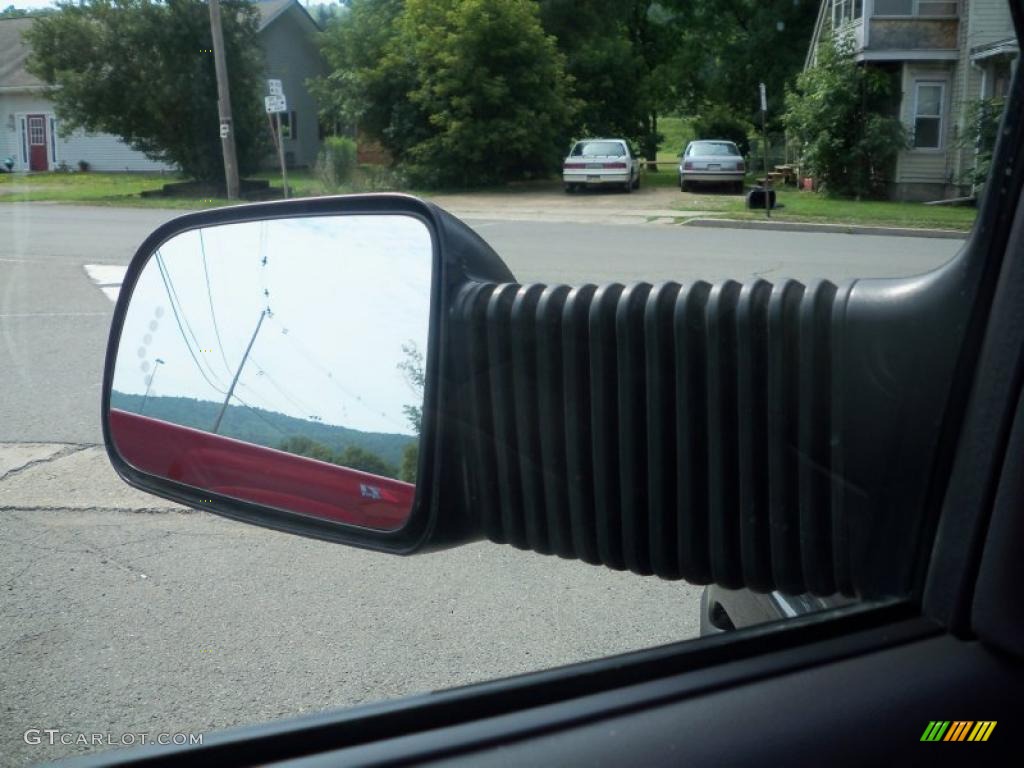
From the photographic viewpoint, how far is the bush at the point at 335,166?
19.3 meters

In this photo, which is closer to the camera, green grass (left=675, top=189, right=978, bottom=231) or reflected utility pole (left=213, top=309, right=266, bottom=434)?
green grass (left=675, top=189, right=978, bottom=231)

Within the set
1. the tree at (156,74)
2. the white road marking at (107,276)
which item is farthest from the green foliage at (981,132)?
the tree at (156,74)

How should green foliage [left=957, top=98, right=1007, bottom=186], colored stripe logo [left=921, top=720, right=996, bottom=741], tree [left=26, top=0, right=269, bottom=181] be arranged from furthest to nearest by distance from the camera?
tree [left=26, top=0, right=269, bottom=181], green foliage [left=957, top=98, right=1007, bottom=186], colored stripe logo [left=921, top=720, right=996, bottom=741]

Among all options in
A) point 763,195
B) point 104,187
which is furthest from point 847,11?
point 104,187

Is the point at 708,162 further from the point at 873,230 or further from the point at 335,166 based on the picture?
the point at 873,230

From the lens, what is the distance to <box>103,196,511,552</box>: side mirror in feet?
6.05

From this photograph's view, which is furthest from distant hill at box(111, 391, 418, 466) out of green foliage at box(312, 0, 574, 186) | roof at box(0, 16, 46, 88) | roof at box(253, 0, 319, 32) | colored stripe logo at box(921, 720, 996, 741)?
roof at box(0, 16, 46, 88)

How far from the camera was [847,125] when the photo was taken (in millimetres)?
3041

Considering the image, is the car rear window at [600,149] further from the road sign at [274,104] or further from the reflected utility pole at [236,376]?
the reflected utility pole at [236,376]

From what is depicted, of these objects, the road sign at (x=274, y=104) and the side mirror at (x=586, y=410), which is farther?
the road sign at (x=274, y=104)

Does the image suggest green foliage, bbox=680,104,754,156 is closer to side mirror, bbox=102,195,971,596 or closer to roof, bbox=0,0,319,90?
roof, bbox=0,0,319,90

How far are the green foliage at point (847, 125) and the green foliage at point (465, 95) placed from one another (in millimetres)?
27123

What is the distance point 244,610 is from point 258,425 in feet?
6.41

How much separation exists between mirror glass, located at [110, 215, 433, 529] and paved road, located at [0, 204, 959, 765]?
0.88 metres
